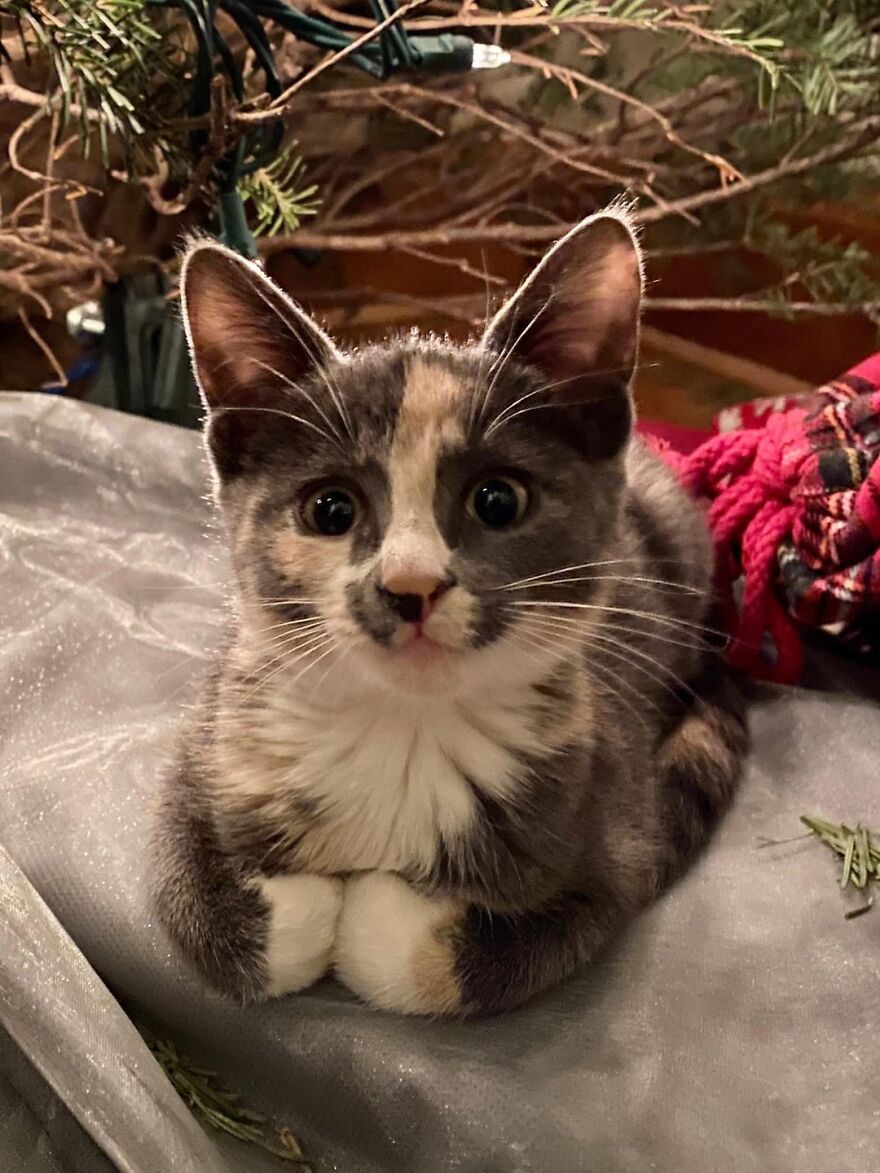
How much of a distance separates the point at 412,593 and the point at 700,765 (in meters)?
0.49

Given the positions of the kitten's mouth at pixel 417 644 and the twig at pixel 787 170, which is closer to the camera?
the kitten's mouth at pixel 417 644

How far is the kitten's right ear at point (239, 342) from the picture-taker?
0.77m

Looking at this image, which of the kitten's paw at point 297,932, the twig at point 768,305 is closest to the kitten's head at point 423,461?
the kitten's paw at point 297,932

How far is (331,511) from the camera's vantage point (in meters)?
0.76

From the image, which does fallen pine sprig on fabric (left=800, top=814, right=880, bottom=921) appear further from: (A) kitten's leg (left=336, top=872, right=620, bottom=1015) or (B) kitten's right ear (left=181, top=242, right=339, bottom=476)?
(B) kitten's right ear (left=181, top=242, right=339, bottom=476)

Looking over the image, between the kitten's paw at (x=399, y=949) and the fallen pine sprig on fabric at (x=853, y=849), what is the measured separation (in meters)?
0.37

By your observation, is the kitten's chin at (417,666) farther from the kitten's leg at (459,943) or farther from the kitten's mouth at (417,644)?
the kitten's leg at (459,943)

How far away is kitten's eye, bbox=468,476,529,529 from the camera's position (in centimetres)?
75

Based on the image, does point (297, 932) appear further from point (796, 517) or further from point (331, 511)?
point (796, 517)

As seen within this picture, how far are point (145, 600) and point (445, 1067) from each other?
721 mm

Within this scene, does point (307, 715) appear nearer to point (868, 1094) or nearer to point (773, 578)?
point (868, 1094)

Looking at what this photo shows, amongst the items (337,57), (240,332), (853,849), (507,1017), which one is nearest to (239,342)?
(240,332)

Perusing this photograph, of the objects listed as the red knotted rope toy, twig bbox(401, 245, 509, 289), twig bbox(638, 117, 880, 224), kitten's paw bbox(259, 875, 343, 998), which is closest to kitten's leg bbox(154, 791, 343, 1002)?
kitten's paw bbox(259, 875, 343, 998)

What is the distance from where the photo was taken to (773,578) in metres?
1.23
